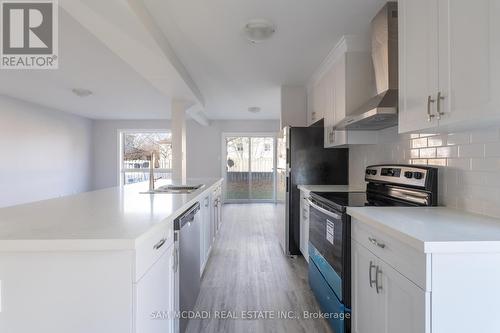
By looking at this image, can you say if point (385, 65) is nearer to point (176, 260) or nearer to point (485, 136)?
point (485, 136)

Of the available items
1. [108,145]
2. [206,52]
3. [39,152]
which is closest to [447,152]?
[206,52]

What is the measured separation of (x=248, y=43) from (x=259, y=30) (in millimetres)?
353

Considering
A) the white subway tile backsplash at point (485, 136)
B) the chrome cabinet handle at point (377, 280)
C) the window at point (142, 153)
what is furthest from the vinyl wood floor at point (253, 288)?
the window at point (142, 153)

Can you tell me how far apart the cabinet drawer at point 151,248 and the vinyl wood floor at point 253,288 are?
902 mm

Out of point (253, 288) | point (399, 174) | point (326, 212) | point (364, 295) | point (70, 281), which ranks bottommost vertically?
point (253, 288)

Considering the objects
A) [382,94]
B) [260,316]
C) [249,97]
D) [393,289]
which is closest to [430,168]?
[382,94]

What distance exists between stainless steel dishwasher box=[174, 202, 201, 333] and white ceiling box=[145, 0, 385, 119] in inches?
57.9

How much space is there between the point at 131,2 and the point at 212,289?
232 cm

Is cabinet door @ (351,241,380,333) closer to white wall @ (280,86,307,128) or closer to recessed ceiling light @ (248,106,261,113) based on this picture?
white wall @ (280,86,307,128)

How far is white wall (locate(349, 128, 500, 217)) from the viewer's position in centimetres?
141

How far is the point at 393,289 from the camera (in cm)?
125

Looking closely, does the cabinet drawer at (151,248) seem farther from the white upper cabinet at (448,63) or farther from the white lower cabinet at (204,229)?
the white upper cabinet at (448,63)

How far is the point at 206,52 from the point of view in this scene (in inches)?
114

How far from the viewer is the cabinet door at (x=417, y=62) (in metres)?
1.39
